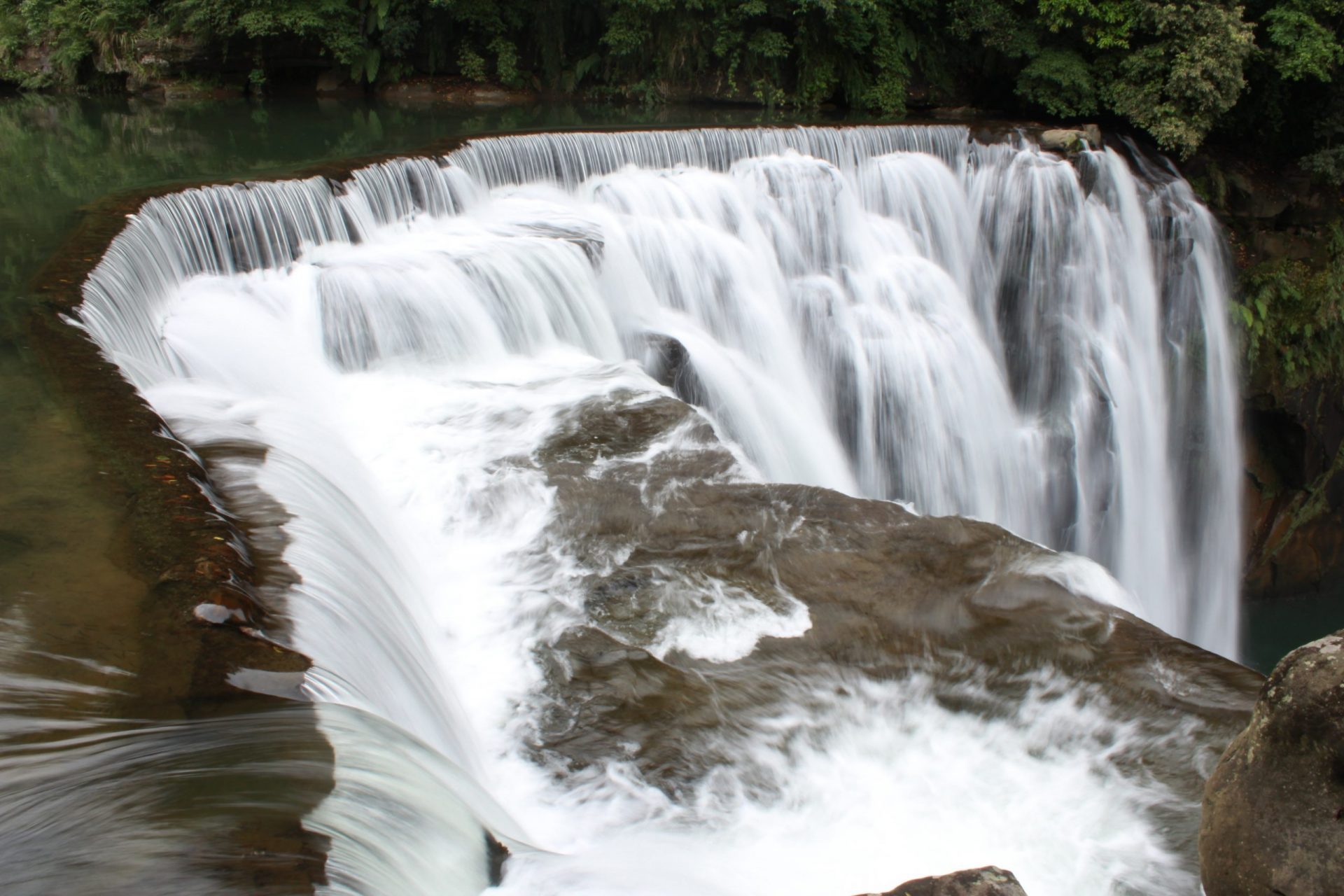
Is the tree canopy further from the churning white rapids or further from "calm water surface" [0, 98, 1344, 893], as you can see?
"calm water surface" [0, 98, 1344, 893]

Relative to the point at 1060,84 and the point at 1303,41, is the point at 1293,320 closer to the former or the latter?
the point at 1303,41

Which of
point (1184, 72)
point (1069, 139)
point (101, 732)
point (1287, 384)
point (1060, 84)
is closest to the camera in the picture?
point (101, 732)

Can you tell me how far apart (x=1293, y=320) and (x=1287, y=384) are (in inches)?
33.2

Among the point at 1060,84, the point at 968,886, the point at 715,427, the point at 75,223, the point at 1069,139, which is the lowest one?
the point at 968,886

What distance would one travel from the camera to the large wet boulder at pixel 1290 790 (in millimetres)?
3328

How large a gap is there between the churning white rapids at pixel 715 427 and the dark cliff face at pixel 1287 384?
613 millimetres

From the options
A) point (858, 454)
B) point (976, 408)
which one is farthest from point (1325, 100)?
point (858, 454)

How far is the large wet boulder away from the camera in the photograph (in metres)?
3.33

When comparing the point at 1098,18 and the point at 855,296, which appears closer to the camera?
the point at 855,296

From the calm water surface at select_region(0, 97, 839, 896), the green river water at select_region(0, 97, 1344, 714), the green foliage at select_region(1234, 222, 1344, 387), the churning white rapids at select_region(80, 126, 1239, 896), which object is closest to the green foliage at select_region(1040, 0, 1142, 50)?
the churning white rapids at select_region(80, 126, 1239, 896)

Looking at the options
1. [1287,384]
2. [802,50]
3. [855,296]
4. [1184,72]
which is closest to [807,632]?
[855,296]

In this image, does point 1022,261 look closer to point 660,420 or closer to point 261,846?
point 660,420

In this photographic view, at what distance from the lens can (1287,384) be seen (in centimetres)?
1278

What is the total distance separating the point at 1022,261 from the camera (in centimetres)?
1234
